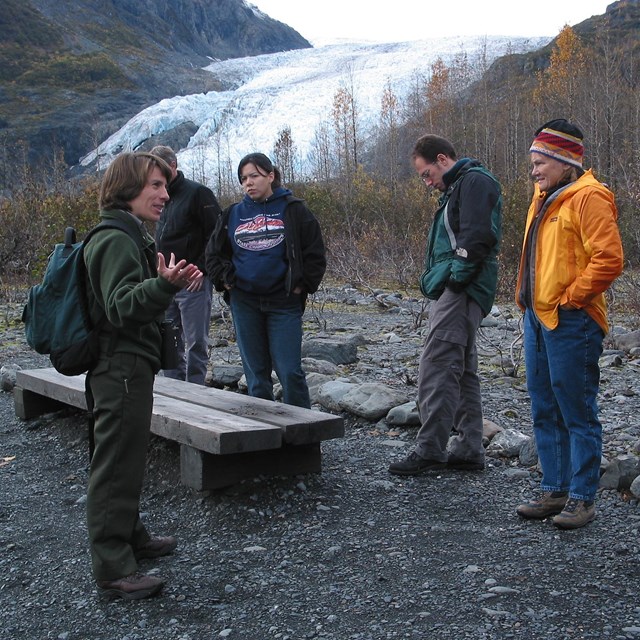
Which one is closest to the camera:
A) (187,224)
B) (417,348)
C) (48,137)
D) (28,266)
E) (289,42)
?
(187,224)

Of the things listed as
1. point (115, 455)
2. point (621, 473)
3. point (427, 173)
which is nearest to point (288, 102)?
point (427, 173)

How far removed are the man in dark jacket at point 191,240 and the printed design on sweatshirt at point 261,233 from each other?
3.13 ft

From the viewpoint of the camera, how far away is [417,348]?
9102mm

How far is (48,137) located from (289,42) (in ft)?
258

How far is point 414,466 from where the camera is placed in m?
4.59

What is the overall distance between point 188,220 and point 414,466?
255 cm

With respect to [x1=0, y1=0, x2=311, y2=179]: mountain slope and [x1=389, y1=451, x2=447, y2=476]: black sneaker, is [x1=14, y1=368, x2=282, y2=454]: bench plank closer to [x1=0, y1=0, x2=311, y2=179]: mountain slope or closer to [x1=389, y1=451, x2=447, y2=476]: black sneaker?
[x1=389, y1=451, x2=447, y2=476]: black sneaker

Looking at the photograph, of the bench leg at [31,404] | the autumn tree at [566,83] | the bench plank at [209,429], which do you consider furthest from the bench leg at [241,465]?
the autumn tree at [566,83]

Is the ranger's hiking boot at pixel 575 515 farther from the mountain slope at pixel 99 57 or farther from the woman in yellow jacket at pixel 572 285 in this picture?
the mountain slope at pixel 99 57

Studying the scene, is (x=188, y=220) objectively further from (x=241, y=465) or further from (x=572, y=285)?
(x=572, y=285)

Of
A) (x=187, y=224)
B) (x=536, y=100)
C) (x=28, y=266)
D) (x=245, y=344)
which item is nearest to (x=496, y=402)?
(x=245, y=344)

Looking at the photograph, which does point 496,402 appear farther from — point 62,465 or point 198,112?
point 198,112

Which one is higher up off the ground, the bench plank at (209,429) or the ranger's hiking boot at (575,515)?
the bench plank at (209,429)

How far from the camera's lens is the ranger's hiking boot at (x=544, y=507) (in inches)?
154
